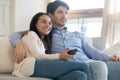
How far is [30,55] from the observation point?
1.79 meters

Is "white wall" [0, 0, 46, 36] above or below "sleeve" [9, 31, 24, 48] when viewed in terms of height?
above

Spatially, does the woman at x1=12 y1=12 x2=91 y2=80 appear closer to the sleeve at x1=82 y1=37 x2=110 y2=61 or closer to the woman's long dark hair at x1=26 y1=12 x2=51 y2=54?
the woman's long dark hair at x1=26 y1=12 x2=51 y2=54

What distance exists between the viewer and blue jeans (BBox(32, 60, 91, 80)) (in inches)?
59.2

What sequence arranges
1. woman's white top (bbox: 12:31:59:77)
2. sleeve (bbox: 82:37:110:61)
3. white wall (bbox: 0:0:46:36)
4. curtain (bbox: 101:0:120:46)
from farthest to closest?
white wall (bbox: 0:0:46:36)
curtain (bbox: 101:0:120:46)
sleeve (bbox: 82:37:110:61)
woman's white top (bbox: 12:31:59:77)

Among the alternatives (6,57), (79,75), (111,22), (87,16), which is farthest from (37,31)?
(87,16)

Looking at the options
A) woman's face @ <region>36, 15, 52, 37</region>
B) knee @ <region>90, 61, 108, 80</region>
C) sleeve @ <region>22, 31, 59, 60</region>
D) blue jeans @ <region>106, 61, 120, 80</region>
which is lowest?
blue jeans @ <region>106, 61, 120, 80</region>

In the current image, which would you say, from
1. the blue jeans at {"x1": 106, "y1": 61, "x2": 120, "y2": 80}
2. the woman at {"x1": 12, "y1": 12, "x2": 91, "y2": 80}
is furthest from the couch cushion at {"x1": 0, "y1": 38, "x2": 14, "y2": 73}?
the blue jeans at {"x1": 106, "y1": 61, "x2": 120, "y2": 80}

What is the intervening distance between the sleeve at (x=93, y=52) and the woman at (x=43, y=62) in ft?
1.52

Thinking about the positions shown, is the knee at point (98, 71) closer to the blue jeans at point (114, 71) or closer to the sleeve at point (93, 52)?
the blue jeans at point (114, 71)

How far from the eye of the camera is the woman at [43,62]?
153 cm

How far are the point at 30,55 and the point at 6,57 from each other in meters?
0.32

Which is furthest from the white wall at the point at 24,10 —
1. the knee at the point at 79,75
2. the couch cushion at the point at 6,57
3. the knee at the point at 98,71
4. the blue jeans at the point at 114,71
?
the knee at the point at 79,75

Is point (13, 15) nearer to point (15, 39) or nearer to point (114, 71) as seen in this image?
point (15, 39)

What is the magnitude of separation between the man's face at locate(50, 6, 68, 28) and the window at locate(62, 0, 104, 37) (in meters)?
1.17
